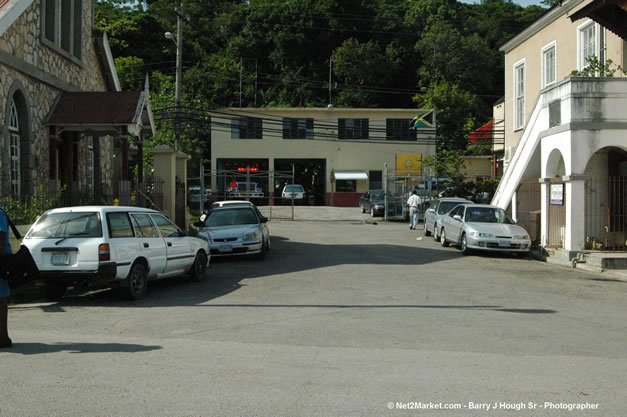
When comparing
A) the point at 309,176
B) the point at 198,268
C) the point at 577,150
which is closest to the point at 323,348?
the point at 198,268

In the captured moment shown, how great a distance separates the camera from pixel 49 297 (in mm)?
11328

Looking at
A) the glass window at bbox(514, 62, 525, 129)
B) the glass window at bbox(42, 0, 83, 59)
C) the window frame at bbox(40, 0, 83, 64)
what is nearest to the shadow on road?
the window frame at bbox(40, 0, 83, 64)

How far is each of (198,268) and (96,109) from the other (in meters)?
7.24

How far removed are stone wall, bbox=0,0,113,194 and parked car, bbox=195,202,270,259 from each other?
471 centimetres

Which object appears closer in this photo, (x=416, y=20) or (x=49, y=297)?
(x=49, y=297)

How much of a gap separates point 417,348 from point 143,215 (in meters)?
6.32

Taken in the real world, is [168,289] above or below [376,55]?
below

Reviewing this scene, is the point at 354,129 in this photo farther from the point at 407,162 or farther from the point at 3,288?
the point at 3,288

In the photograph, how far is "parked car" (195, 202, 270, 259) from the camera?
56.6ft

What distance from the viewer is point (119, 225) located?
1102 cm

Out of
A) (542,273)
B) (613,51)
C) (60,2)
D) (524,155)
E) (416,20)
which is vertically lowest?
(542,273)

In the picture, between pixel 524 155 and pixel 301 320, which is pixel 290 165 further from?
pixel 301 320

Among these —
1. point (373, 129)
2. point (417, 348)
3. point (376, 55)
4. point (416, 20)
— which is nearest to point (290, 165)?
point (373, 129)

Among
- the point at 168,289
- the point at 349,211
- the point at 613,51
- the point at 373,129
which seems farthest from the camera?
the point at 373,129
